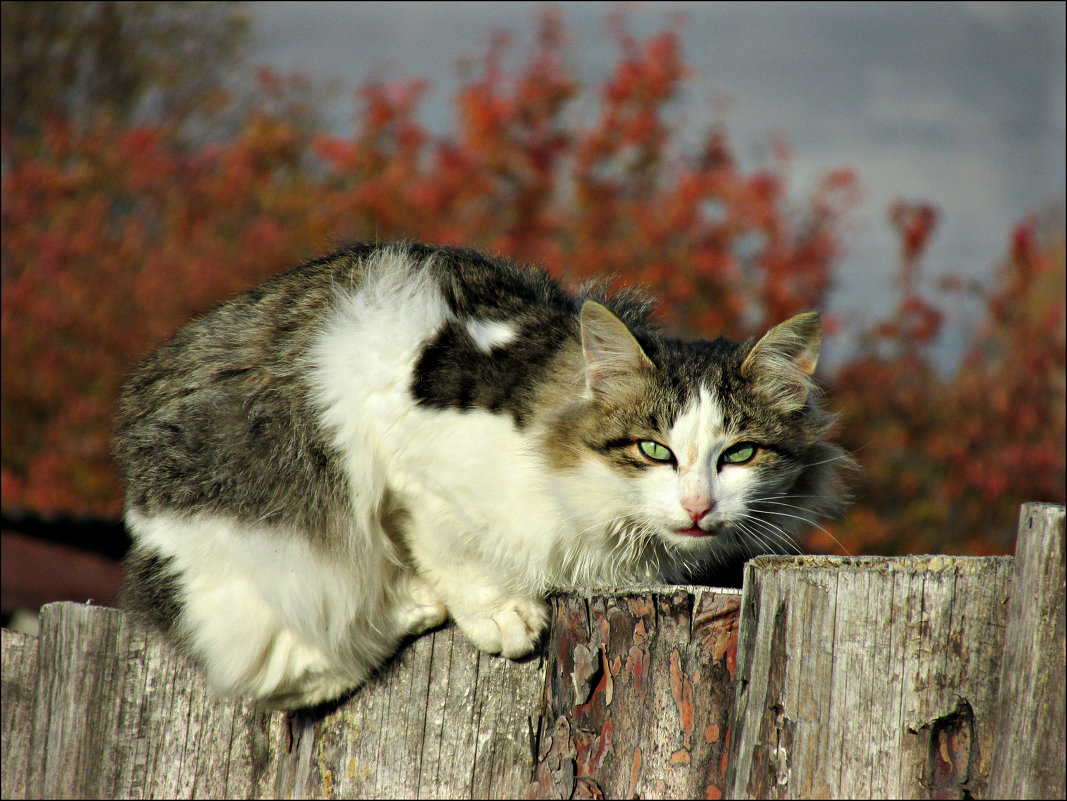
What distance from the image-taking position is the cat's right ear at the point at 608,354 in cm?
239

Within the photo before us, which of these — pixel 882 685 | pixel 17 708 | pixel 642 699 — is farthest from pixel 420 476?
pixel 17 708

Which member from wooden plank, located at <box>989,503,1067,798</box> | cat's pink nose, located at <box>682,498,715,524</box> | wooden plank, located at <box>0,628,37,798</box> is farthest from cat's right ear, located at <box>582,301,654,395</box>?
wooden plank, located at <box>0,628,37,798</box>

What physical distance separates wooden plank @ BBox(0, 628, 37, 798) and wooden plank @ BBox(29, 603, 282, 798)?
0.11 m

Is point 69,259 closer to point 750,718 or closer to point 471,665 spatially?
point 471,665

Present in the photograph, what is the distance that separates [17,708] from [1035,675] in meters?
2.65

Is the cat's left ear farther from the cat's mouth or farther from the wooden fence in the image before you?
the wooden fence

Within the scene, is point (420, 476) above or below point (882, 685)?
above

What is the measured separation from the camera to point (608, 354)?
2473 mm

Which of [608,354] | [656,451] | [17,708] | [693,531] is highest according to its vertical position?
[608,354]

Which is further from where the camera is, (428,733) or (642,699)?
(428,733)

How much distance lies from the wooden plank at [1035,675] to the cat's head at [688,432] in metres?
0.82

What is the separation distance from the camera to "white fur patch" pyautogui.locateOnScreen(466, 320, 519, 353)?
99.6 inches

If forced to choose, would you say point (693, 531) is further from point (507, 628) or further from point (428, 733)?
point (428, 733)

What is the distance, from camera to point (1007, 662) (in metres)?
1.56
